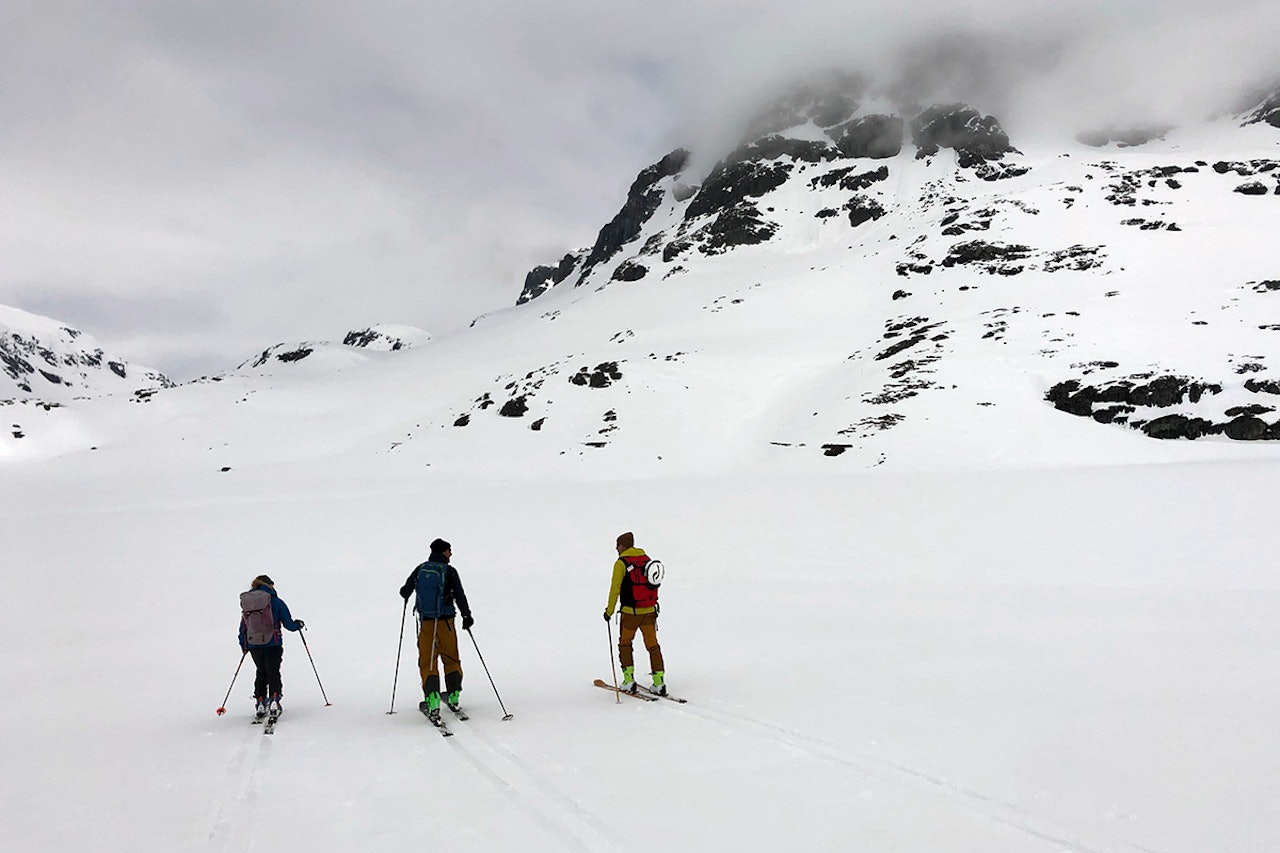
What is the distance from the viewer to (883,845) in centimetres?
425

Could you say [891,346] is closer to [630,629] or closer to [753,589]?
[753,589]

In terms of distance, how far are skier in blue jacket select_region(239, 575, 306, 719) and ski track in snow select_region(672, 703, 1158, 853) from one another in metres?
5.38

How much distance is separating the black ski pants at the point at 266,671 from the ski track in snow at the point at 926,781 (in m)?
5.34

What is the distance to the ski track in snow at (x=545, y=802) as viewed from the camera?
4.58 metres

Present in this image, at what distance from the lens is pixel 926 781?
5113mm

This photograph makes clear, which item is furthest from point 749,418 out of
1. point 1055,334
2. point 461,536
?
point 461,536

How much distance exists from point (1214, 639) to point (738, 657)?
19.7ft

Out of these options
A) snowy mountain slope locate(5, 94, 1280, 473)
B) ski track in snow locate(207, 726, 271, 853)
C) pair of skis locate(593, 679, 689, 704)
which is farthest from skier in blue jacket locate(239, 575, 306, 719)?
snowy mountain slope locate(5, 94, 1280, 473)

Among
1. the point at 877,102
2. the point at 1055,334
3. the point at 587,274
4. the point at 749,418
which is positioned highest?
the point at 877,102

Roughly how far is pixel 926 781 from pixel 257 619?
793 cm

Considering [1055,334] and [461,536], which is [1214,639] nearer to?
[461,536]

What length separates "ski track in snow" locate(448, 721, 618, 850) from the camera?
180 inches

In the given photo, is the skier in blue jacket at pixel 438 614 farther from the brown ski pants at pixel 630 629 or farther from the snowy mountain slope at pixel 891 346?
the snowy mountain slope at pixel 891 346

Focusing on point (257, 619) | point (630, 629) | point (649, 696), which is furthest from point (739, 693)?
point (257, 619)
